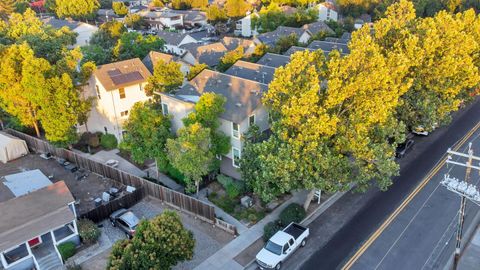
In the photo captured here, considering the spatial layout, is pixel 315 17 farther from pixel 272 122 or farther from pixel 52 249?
pixel 52 249

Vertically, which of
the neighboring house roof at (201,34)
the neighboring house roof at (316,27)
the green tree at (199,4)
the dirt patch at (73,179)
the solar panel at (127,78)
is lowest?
the dirt patch at (73,179)

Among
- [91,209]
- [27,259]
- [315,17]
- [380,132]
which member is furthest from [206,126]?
[315,17]

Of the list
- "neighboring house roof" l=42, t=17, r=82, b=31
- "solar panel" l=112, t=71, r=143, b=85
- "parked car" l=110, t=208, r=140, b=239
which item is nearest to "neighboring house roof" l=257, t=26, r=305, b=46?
"solar panel" l=112, t=71, r=143, b=85

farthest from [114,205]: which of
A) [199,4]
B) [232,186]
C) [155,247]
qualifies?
[199,4]

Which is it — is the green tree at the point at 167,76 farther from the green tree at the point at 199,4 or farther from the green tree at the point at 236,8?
the green tree at the point at 199,4

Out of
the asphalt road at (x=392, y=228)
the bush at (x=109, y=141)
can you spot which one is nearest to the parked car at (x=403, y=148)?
the asphalt road at (x=392, y=228)

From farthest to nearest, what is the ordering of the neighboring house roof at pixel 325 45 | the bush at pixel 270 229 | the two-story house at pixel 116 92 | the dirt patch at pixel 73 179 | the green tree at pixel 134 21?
1. the green tree at pixel 134 21
2. the neighboring house roof at pixel 325 45
3. the two-story house at pixel 116 92
4. the dirt patch at pixel 73 179
5. the bush at pixel 270 229

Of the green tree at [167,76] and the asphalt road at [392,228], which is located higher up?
the green tree at [167,76]
